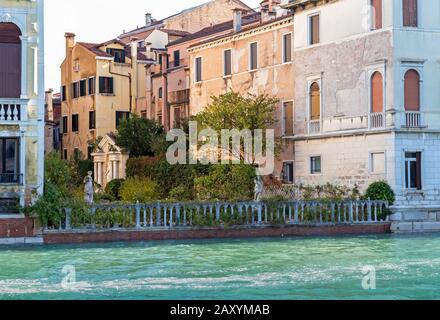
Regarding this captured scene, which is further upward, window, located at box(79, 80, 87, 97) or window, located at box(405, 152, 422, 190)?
window, located at box(79, 80, 87, 97)

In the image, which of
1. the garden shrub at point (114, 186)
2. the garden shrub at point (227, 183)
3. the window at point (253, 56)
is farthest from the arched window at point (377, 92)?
the garden shrub at point (114, 186)

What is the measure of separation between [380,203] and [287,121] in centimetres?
755

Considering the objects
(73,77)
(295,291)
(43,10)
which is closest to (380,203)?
(43,10)

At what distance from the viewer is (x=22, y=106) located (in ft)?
83.3

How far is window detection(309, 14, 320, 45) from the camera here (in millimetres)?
34250

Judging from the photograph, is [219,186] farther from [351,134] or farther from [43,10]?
[43,10]

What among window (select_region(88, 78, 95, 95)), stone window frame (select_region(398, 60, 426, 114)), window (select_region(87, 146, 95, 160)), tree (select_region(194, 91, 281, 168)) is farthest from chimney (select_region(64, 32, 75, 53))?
stone window frame (select_region(398, 60, 426, 114))

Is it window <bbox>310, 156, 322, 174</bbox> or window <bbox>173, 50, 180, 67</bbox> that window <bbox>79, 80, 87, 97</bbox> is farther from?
window <bbox>310, 156, 322, 174</bbox>

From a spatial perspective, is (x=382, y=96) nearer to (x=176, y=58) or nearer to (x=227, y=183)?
(x=227, y=183)

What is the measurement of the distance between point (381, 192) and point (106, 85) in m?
24.9

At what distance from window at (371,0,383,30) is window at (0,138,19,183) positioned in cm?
1318

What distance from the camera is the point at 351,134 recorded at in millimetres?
32156

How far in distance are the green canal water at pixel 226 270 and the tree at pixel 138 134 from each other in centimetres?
1749

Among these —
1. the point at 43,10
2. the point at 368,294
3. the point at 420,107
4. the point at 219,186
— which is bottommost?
the point at 368,294
